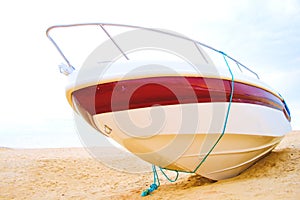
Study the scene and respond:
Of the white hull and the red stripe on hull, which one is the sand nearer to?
the white hull

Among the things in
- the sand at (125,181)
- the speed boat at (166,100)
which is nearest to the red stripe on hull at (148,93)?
the speed boat at (166,100)

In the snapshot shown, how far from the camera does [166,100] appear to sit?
2955mm

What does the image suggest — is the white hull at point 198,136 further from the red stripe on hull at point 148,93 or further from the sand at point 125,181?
the sand at point 125,181

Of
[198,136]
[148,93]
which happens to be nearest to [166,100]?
[148,93]

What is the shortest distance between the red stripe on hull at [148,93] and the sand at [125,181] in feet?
3.24

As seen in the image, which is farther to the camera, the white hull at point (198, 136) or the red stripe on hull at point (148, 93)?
the white hull at point (198, 136)

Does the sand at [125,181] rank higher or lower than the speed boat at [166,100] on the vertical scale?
lower

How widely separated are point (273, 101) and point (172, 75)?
1786mm

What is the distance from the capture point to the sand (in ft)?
9.53

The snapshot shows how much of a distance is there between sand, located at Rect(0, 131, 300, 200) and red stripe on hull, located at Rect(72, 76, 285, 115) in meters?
0.99

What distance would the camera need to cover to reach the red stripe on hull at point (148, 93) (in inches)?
114

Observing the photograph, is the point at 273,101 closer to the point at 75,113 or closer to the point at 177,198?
the point at 177,198

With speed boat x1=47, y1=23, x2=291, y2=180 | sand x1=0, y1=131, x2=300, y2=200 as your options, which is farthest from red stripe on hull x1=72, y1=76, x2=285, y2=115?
sand x1=0, y1=131, x2=300, y2=200

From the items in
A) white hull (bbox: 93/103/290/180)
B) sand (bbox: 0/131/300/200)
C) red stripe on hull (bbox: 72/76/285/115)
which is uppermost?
red stripe on hull (bbox: 72/76/285/115)
